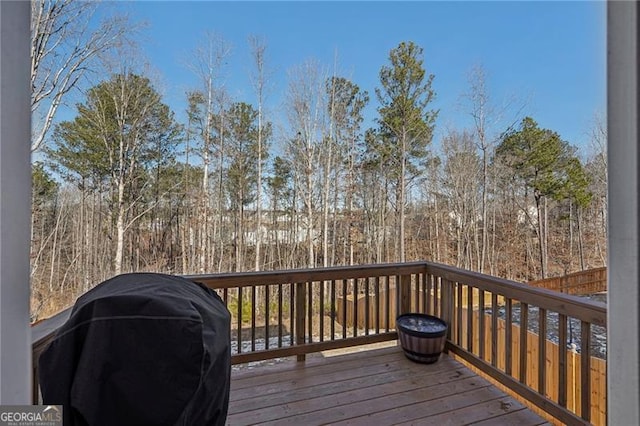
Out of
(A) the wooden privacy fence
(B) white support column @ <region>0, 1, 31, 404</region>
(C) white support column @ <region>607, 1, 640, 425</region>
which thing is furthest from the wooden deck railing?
(A) the wooden privacy fence

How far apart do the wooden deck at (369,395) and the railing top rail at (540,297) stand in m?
0.73

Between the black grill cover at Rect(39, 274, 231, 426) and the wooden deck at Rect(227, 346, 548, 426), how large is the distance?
4.73ft

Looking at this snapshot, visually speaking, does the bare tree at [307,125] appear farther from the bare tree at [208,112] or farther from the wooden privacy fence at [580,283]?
the wooden privacy fence at [580,283]

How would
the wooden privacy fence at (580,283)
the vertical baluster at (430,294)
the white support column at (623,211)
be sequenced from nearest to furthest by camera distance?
the white support column at (623,211) < the vertical baluster at (430,294) < the wooden privacy fence at (580,283)

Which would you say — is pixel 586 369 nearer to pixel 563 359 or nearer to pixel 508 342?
pixel 563 359

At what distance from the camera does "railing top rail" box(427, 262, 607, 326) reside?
1.82 meters

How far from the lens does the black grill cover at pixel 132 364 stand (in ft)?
2.69

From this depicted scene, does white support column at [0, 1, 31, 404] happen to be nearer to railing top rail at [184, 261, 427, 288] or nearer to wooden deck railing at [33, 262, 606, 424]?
A: wooden deck railing at [33, 262, 606, 424]

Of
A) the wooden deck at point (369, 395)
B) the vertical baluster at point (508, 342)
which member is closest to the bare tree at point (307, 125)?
the wooden deck at point (369, 395)

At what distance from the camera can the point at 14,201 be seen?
2.20 ft

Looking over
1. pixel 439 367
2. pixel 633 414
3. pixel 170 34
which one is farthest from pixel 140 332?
pixel 170 34

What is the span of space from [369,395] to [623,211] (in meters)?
2.24

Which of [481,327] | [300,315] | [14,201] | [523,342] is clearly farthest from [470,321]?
[14,201]

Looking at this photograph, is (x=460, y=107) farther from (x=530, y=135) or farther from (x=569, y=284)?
(x=569, y=284)
